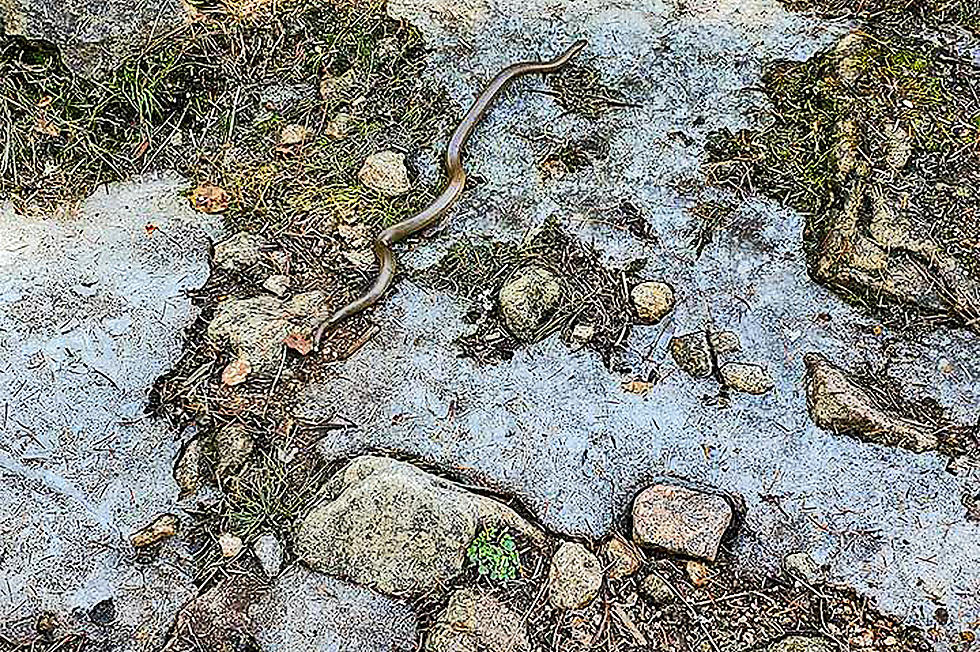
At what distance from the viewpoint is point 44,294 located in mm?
3564

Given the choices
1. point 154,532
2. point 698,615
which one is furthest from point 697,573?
point 154,532

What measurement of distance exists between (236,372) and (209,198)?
3.12 feet

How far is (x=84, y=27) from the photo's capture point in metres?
4.19

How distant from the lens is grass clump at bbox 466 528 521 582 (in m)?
2.84

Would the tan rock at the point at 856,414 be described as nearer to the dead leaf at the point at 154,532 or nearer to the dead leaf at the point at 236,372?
the dead leaf at the point at 236,372

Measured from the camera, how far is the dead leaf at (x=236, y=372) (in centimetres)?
332

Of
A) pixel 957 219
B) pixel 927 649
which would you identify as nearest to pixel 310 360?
pixel 927 649

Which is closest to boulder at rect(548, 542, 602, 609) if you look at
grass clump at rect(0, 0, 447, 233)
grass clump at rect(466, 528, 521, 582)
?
grass clump at rect(466, 528, 521, 582)

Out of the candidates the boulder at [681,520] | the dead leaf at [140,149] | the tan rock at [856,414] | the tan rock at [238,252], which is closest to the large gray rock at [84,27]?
the dead leaf at [140,149]

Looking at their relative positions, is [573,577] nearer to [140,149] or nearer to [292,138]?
[292,138]

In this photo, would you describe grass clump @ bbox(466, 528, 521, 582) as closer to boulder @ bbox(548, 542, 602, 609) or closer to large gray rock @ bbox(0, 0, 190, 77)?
boulder @ bbox(548, 542, 602, 609)

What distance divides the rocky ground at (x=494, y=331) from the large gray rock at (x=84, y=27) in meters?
0.02

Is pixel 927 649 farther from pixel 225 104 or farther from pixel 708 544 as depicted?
pixel 225 104

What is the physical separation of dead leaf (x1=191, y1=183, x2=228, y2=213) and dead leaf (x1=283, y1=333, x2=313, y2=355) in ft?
2.60
